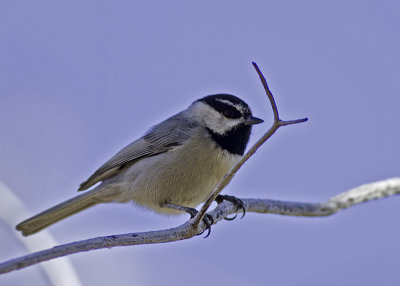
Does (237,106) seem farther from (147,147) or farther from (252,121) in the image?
(147,147)

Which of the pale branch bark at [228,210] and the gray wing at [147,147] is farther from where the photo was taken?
the gray wing at [147,147]

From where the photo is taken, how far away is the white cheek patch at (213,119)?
542 centimetres

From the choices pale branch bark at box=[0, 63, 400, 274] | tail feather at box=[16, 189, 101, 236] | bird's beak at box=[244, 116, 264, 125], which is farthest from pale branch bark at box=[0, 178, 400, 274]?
tail feather at box=[16, 189, 101, 236]

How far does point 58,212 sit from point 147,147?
4.20ft

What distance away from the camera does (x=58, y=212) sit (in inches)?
223

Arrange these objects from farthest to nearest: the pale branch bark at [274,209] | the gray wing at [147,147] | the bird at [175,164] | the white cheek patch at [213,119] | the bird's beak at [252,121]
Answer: the gray wing at [147,147] → the white cheek patch at [213,119] → the bird's beak at [252,121] → the bird at [175,164] → the pale branch bark at [274,209]

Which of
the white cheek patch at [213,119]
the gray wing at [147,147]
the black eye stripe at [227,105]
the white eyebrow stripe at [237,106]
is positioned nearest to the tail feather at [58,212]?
the gray wing at [147,147]

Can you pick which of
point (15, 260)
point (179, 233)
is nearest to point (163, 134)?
point (179, 233)

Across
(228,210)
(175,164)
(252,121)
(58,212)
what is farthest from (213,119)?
(58,212)

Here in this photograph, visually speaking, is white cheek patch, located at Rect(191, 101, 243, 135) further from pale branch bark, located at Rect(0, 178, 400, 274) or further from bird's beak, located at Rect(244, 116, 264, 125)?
pale branch bark, located at Rect(0, 178, 400, 274)

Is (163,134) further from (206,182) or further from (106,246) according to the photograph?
(106,246)

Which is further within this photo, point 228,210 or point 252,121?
point 252,121

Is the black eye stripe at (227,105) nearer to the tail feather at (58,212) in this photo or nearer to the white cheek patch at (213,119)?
the white cheek patch at (213,119)

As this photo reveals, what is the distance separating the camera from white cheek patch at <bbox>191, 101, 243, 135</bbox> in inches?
213
